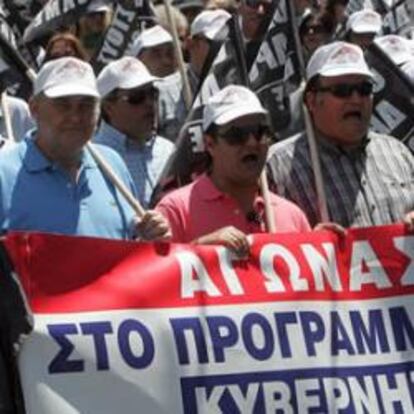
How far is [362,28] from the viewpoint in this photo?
1037 cm

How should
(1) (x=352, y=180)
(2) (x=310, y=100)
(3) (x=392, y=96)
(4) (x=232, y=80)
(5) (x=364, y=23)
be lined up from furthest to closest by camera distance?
(5) (x=364, y=23)
(4) (x=232, y=80)
(3) (x=392, y=96)
(2) (x=310, y=100)
(1) (x=352, y=180)

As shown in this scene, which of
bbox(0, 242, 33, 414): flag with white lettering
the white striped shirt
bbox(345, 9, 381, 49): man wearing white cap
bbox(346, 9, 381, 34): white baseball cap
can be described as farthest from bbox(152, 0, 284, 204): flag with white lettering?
bbox(0, 242, 33, 414): flag with white lettering

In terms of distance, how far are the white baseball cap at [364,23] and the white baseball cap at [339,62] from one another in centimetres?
281

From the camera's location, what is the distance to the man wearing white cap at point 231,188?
22.6 ft

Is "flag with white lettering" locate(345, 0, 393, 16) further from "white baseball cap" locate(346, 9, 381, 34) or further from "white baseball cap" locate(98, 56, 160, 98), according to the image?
"white baseball cap" locate(98, 56, 160, 98)

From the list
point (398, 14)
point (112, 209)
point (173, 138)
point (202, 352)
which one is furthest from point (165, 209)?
point (398, 14)

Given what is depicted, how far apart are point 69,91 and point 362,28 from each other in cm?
383

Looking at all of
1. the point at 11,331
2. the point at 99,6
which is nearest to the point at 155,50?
the point at 99,6

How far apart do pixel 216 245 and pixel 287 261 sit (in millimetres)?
285

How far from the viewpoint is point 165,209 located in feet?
22.6

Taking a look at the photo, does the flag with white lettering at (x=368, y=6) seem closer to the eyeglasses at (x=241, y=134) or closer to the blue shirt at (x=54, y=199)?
the eyeglasses at (x=241, y=134)

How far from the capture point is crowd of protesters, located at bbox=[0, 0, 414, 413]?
22.0 ft

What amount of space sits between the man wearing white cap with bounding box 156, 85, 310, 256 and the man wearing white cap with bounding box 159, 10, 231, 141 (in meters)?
1.69

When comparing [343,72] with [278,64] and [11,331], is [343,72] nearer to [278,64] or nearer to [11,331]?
[278,64]
